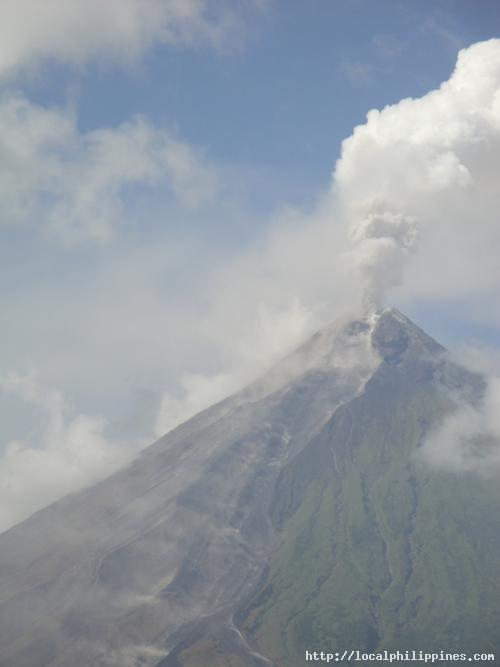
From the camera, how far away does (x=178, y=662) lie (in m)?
153

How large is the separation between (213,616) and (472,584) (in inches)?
2552

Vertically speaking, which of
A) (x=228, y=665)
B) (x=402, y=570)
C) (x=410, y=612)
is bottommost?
(x=228, y=665)

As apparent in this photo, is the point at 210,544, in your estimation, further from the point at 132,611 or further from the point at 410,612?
the point at 410,612

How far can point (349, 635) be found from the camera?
16800 cm

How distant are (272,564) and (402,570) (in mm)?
33795

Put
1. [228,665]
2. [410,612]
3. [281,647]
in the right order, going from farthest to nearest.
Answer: [410,612], [281,647], [228,665]

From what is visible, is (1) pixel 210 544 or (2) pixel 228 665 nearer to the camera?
(2) pixel 228 665

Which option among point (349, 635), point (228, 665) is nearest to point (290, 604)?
point (349, 635)

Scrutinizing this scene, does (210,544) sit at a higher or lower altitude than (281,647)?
higher

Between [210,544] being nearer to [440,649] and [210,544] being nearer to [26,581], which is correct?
[26,581]

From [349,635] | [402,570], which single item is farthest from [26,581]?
[402,570]

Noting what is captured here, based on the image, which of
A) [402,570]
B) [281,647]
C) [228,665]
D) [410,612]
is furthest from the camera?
[402,570]

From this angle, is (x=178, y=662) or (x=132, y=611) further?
(x=132, y=611)

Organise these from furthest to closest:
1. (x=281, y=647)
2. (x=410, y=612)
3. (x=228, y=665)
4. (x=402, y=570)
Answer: (x=402, y=570) < (x=410, y=612) < (x=281, y=647) < (x=228, y=665)
